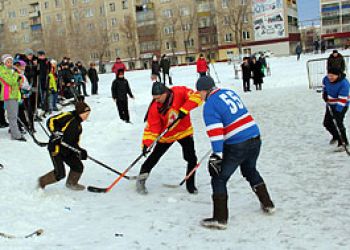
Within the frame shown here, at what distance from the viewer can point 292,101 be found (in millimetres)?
15016

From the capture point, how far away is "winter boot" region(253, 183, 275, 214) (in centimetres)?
488

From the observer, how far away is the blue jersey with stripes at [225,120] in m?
4.34

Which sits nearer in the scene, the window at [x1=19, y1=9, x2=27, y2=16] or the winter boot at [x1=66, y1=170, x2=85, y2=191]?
the winter boot at [x1=66, y1=170, x2=85, y2=191]

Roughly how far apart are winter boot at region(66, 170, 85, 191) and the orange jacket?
119 centimetres

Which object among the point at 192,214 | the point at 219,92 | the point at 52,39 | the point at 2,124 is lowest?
the point at 192,214

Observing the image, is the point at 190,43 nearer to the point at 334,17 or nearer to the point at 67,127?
the point at 334,17

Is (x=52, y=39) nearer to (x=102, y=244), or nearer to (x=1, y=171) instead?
(x=1, y=171)

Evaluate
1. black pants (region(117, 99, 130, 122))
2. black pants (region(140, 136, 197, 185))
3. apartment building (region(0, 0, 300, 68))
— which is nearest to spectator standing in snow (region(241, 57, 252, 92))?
black pants (region(117, 99, 130, 122))

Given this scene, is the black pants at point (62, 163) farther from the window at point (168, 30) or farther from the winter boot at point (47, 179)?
the window at point (168, 30)

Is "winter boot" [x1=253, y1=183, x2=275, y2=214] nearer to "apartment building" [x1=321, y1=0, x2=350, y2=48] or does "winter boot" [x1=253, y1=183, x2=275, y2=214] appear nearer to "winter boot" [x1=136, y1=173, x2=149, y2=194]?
"winter boot" [x1=136, y1=173, x2=149, y2=194]

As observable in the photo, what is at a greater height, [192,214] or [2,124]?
[2,124]

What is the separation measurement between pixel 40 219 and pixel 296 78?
19.8m

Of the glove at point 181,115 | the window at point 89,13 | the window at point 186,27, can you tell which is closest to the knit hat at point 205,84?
the glove at point 181,115

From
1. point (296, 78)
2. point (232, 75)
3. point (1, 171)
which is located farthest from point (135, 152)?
point (232, 75)
